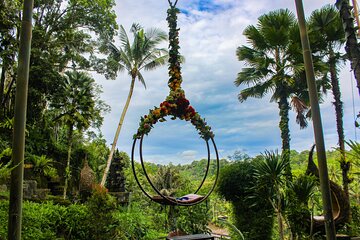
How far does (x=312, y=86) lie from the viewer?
10.7 ft

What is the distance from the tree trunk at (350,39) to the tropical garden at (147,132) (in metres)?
0.01

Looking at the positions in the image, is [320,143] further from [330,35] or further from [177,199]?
[330,35]

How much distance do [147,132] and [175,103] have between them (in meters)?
0.57

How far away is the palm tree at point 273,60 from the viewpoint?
791cm

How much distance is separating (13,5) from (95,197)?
6.47m

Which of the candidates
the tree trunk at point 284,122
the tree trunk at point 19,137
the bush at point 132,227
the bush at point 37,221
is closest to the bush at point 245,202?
the tree trunk at point 284,122

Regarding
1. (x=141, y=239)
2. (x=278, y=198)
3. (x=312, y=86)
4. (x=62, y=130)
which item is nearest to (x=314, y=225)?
(x=278, y=198)

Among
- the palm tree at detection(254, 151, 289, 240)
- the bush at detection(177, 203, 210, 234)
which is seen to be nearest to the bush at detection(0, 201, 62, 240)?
the bush at detection(177, 203, 210, 234)

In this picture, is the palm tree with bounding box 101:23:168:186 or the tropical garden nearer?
the tropical garden

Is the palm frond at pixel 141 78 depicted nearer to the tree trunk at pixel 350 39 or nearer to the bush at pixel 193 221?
the bush at pixel 193 221

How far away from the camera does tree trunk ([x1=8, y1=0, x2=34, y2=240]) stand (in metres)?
2.38

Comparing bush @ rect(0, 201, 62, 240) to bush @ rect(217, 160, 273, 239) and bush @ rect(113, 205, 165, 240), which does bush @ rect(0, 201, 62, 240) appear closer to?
bush @ rect(113, 205, 165, 240)

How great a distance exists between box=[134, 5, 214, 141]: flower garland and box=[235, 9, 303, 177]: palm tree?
164 inches

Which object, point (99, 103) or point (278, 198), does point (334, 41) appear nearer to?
point (278, 198)
